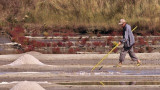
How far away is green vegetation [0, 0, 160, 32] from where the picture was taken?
33.8 m

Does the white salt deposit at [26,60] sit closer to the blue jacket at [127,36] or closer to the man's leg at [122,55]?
the man's leg at [122,55]

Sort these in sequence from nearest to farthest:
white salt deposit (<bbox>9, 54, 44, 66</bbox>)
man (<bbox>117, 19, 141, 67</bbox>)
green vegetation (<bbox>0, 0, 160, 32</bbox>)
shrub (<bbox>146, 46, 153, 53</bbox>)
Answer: man (<bbox>117, 19, 141, 67</bbox>) → white salt deposit (<bbox>9, 54, 44, 66</bbox>) → shrub (<bbox>146, 46, 153, 53</bbox>) → green vegetation (<bbox>0, 0, 160, 32</bbox>)

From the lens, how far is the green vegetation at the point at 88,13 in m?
33.8

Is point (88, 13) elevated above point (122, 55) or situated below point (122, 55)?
above

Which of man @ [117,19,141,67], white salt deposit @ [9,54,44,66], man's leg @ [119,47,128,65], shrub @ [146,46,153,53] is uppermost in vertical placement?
man @ [117,19,141,67]

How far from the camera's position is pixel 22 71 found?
57.4 feet

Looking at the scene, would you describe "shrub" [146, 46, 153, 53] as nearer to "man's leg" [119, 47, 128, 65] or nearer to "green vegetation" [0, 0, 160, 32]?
"green vegetation" [0, 0, 160, 32]

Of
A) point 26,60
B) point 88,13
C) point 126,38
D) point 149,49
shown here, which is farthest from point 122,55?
point 88,13

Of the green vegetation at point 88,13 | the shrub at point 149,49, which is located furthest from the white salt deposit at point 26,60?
the green vegetation at point 88,13

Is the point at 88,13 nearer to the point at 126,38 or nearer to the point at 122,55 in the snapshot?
the point at 122,55

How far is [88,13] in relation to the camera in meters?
37.4

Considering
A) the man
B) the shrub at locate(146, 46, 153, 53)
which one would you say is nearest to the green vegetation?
the shrub at locate(146, 46, 153, 53)

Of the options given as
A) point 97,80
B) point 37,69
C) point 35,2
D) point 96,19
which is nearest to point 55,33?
point 96,19

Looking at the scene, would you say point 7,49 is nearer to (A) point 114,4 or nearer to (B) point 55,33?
(B) point 55,33
